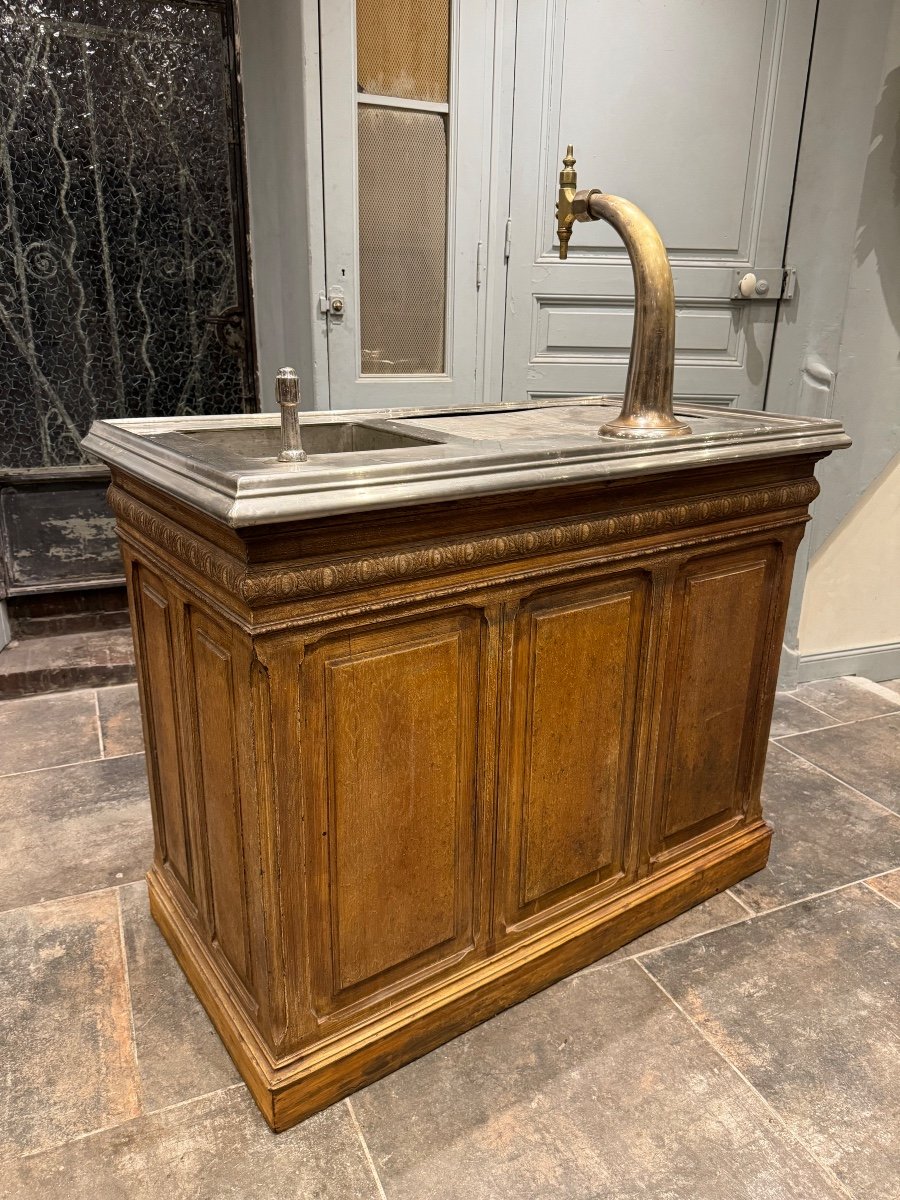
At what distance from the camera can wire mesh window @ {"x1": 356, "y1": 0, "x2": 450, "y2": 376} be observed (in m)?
2.68

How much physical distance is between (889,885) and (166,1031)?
5.56 ft

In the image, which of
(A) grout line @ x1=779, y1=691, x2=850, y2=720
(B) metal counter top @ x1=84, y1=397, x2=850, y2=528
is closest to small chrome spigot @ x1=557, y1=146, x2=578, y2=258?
(B) metal counter top @ x1=84, y1=397, x2=850, y2=528

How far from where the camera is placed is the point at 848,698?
126 inches

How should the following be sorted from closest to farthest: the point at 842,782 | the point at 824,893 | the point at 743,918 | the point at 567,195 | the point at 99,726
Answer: the point at 567,195, the point at 743,918, the point at 824,893, the point at 842,782, the point at 99,726

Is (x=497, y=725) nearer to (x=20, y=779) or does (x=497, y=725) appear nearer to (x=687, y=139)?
(x=20, y=779)

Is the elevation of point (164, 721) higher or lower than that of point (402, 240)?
lower

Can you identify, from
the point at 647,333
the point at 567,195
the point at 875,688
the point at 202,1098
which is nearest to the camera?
Result: the point at 202,1098

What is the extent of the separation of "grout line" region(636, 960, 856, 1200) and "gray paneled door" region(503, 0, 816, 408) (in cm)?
206

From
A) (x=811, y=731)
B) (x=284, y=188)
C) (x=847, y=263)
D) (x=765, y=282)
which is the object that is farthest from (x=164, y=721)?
(x=847, y=263)

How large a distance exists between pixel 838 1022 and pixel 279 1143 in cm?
108

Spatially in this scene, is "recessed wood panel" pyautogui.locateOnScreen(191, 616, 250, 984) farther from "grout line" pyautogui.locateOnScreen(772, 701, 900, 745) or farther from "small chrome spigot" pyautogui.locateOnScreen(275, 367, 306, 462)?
"grout line" pyautogui.locateOnScreen(772, 701, 900, 745)

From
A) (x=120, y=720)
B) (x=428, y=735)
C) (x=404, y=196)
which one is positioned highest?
(x=404, y=196)

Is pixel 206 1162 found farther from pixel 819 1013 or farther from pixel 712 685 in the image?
pixel 712 685

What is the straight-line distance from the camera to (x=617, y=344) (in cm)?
304
